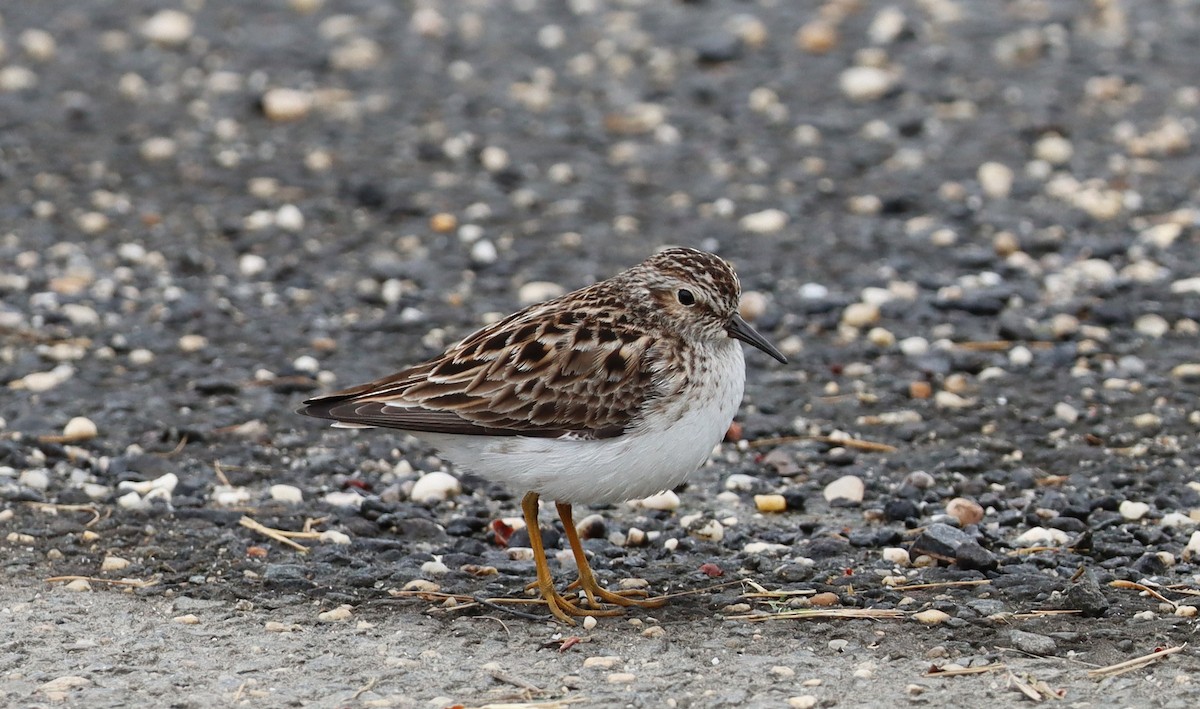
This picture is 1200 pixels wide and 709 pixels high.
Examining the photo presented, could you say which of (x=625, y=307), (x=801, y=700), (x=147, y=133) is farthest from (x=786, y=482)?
(x=147, y=133)

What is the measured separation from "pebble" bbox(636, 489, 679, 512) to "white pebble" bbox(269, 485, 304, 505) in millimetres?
1666

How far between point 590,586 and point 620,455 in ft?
2.15

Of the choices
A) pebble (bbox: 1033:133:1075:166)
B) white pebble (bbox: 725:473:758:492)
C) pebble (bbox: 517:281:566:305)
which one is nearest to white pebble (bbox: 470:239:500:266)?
pebble (bbox: 517:281:566:305)

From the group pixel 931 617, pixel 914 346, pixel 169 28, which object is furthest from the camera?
pixel 169 28

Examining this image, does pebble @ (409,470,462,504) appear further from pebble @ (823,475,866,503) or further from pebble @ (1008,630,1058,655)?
pebble @ (1008,630,1058,655)

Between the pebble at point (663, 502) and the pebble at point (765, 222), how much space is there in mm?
3935

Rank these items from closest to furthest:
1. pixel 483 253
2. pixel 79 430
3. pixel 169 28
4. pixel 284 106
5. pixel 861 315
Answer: pixel 79 430 < pixel 861 315 < pixel 483 253 < pixel 284 106 < pixel 169 28

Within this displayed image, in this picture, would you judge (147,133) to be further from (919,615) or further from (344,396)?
(919,615)

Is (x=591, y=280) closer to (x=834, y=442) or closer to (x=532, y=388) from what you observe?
(x=834, y=442)

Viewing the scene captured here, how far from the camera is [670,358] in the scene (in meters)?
6.72

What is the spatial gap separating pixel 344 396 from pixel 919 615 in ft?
8.26

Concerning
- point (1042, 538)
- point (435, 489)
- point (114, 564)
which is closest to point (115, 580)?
point (114, 564)

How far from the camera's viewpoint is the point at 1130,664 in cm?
604

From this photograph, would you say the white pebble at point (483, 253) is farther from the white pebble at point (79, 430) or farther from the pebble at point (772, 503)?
the pebble at point (772, 503)
